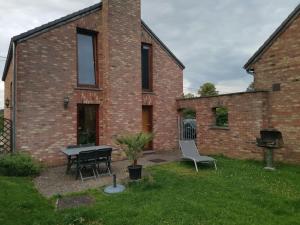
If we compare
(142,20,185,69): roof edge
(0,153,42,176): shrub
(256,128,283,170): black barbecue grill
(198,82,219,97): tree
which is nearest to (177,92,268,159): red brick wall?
(256,128,283,170): black barbecue grill

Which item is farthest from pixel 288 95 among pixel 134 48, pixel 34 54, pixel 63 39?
pixel 34 54

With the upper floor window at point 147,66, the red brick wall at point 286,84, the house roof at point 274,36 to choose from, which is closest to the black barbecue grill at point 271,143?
the red brick wall at point 286,84

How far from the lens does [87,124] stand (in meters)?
10.5

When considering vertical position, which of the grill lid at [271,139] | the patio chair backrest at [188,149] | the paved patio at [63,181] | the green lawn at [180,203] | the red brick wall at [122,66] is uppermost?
the red brick wall at [122,66]

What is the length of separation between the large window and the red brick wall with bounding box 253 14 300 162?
22.9ft

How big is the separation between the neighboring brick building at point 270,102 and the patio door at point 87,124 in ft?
17.3

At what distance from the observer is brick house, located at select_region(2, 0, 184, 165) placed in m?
8.96

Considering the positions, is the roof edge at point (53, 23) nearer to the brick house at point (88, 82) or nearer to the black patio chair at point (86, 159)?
the brick house at point (88, 82)

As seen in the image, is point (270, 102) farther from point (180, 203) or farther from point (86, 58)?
point (86, 58)

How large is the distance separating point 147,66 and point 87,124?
4368mm

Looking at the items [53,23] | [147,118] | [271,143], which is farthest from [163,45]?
[271,143]

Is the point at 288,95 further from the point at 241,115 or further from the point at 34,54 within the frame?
the point at 34,54

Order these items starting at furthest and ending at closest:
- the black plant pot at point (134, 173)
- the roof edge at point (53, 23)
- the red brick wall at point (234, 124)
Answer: the red brick wall at point (234, 124)
the roof edge at point (53, 23)
the black plant pot at point (134, 173)

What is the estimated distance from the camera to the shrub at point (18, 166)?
759cm
